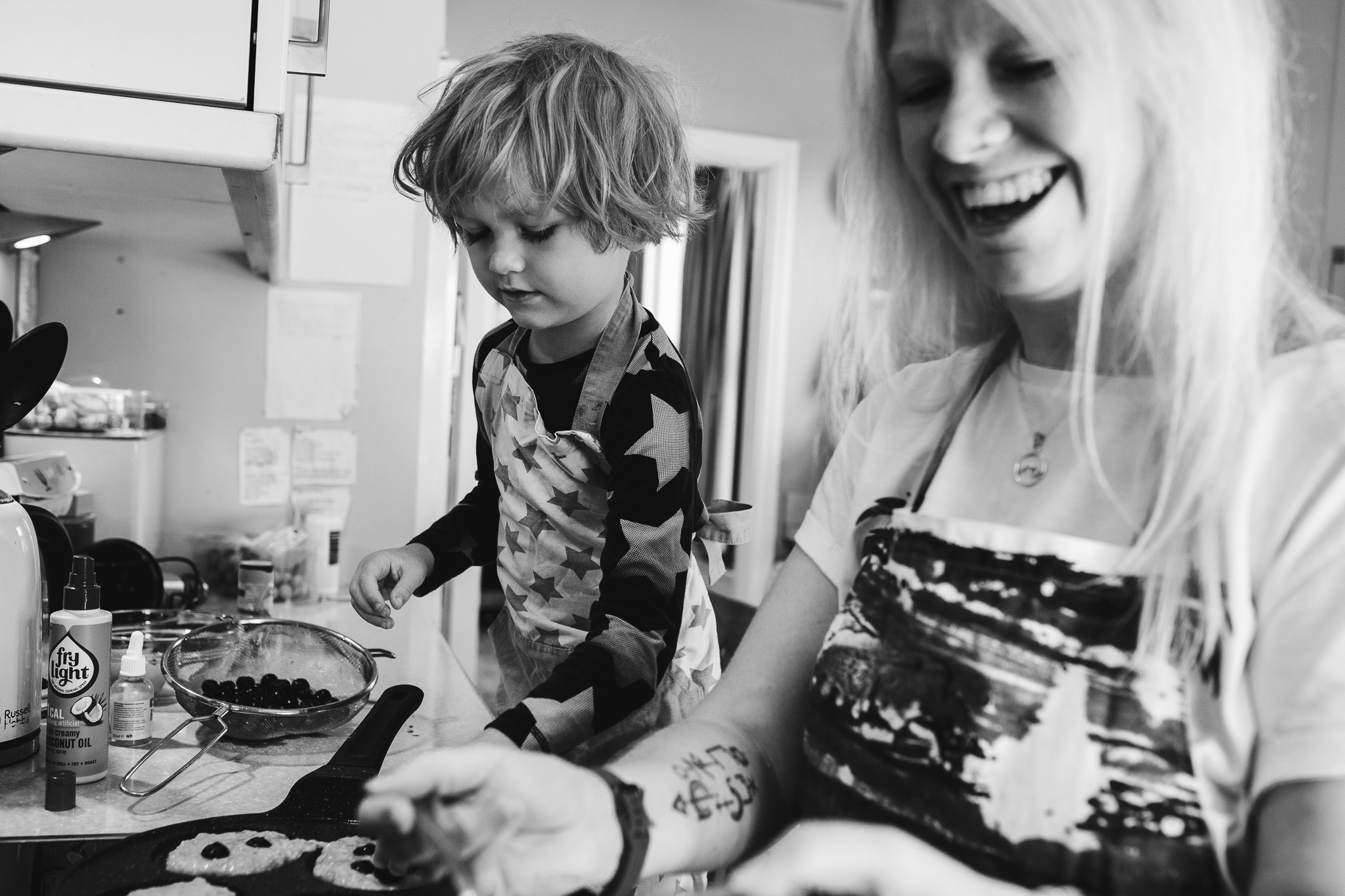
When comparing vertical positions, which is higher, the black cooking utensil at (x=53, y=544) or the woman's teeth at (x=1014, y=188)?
the woman's teeth at (x=1014, y=188)

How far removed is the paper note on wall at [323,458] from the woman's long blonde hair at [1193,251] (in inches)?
71.6

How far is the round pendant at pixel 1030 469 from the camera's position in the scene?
74cm

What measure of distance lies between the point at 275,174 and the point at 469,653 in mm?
2181

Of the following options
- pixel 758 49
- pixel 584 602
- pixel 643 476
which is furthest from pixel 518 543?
pixel 758 49

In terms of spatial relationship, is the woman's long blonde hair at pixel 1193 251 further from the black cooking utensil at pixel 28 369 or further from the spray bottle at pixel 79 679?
the black cooking utensil at pixel 28 369

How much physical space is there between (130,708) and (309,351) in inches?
44.9

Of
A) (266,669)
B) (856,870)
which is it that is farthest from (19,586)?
(856,870)

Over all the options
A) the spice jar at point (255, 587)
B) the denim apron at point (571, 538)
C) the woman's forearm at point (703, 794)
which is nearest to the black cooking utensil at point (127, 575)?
the spice jar at point (255, 587)

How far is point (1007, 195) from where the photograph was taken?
67 centimetres

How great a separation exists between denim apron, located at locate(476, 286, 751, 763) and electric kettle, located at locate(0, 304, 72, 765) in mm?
505

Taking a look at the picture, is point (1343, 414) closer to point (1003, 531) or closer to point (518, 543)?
point (1003, 531)

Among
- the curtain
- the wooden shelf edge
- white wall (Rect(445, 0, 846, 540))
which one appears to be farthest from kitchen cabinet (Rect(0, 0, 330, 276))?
the curtain

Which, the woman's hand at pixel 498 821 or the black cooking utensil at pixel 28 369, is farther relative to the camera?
the black cooking utensil at pixel 28 369

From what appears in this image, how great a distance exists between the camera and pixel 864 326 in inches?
35.4
